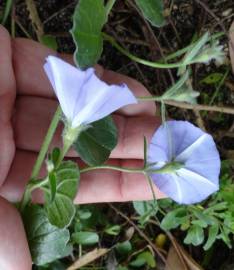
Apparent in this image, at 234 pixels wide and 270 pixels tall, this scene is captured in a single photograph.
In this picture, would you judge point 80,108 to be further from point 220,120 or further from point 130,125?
point 220,120

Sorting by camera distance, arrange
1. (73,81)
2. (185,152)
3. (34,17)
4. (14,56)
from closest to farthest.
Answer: (73,81)
(185,152)
(14,56)
(34,17)

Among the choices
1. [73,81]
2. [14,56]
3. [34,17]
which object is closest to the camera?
[73,81]

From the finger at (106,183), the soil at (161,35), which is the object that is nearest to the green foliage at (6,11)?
the soil at (161,35)

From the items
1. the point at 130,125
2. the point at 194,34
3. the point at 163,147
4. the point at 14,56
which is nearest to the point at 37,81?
the point at 14,56

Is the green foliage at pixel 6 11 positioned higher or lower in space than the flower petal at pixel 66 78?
lower

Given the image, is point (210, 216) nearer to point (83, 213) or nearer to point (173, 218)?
point (173, 218)

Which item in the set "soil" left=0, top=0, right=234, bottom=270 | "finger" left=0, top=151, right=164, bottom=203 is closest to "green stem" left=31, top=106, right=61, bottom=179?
"finger" left=0, top=151, right=164, bottom=203

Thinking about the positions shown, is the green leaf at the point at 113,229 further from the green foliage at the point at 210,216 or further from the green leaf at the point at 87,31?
the green leaf at the point at 87,31
